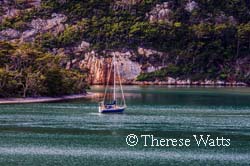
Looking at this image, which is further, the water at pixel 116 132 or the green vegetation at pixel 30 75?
the green vegetation at pixel 30 75

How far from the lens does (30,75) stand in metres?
139

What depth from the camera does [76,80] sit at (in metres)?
161

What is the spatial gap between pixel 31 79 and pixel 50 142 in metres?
62.5

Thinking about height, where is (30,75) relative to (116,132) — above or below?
above

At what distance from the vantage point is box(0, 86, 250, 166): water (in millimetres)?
64812

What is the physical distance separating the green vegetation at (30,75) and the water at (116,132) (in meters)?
13.0

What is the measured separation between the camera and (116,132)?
273 ft

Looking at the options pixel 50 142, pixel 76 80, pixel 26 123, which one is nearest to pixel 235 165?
pixel 50 142

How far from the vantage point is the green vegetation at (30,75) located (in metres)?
136

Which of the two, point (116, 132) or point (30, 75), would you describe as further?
point (30, 75)

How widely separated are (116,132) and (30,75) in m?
58.3

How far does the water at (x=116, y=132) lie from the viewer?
64.8m

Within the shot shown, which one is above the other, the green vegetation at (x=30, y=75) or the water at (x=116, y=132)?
the green vegetation at (x=30, y=75)

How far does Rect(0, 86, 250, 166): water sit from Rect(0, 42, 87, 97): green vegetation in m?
13.0
